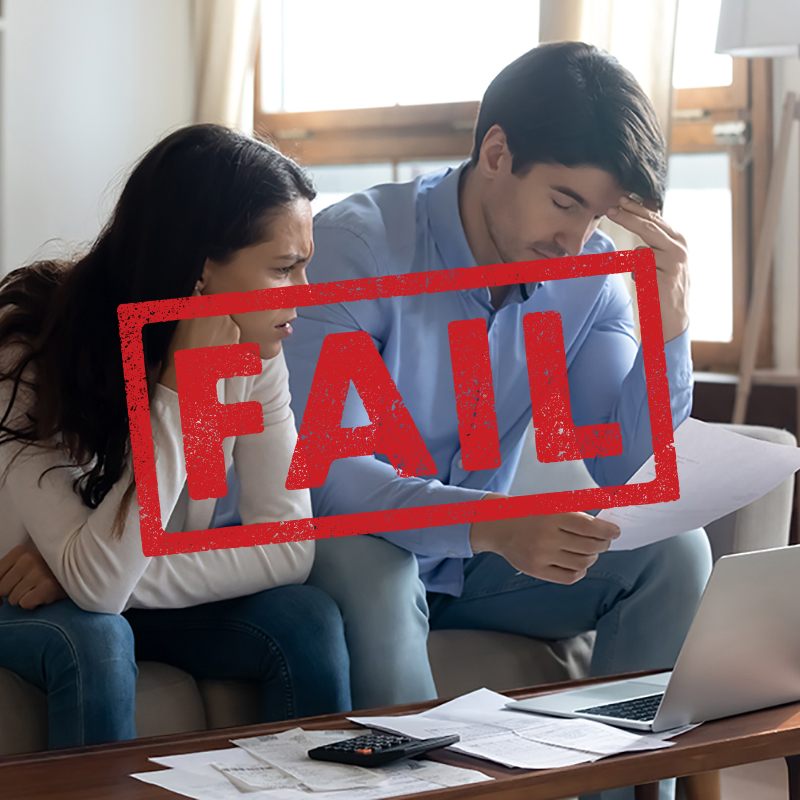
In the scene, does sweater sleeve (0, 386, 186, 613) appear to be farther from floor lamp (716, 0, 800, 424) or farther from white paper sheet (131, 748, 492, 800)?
floor lamp (716, 0, 800, 424)

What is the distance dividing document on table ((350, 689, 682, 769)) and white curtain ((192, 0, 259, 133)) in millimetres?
2831

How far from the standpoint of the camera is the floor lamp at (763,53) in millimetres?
1950

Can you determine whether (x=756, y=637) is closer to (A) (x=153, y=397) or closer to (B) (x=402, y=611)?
(B) (x=402, y=611)

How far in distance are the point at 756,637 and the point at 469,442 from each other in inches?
22.2

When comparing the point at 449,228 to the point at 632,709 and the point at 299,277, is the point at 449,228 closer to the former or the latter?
the point at 299,277

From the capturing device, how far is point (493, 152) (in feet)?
4.42

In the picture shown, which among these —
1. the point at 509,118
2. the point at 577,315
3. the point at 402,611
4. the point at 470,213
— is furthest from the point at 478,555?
the point at 509,118

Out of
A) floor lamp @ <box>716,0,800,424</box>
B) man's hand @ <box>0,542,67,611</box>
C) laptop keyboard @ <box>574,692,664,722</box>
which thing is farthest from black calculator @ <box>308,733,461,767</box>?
floor lamp @ <box>716,0,800,424</box>

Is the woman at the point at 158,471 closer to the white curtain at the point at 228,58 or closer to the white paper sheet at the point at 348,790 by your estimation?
the white paper sheet at the point at 348,790

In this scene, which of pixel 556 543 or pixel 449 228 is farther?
pixel 449 228

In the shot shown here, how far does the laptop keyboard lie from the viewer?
887 millimetres

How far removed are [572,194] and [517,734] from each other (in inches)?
27.2

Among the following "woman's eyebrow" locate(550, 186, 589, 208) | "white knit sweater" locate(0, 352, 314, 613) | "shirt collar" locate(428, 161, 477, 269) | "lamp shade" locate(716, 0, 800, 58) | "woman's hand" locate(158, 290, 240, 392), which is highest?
"lamp shade" locate(716, 0, 800, 58)

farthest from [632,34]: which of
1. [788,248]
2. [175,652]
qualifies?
[175,652]
